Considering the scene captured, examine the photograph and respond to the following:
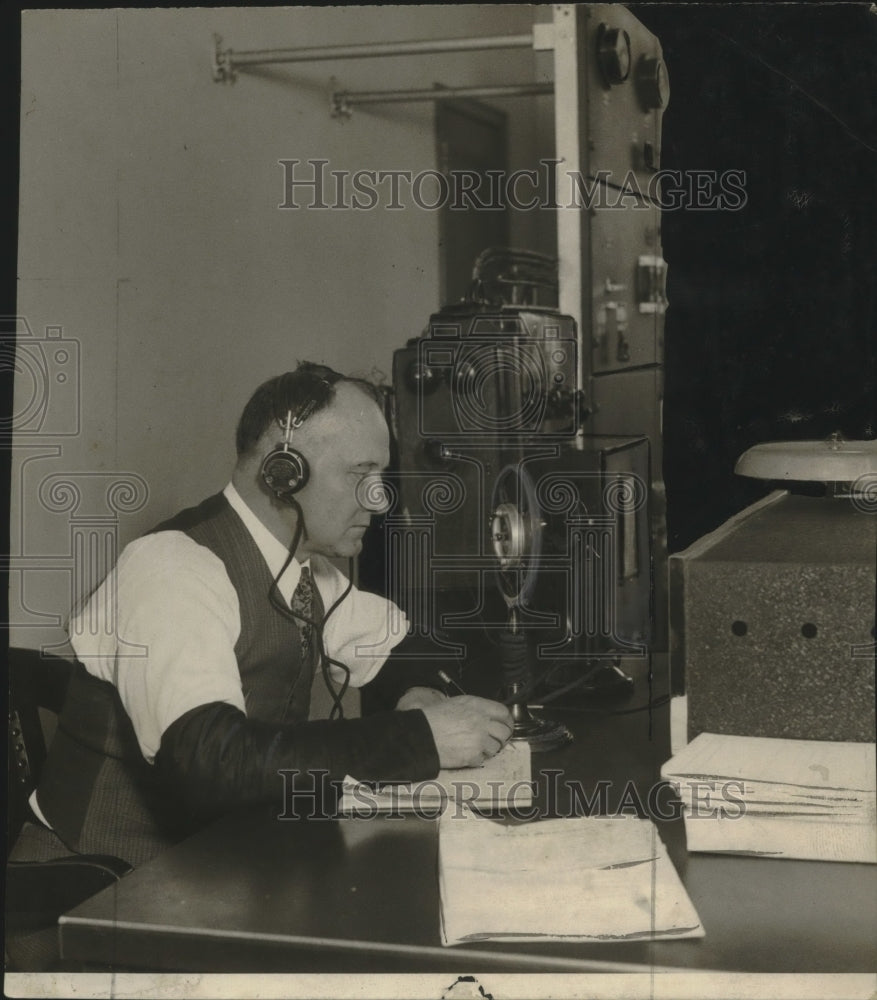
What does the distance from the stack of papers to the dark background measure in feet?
1.31

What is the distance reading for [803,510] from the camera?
149 centimetres

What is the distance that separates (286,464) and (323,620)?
0.22 m

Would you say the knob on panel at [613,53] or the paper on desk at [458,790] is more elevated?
the knob on panel at [613,53]

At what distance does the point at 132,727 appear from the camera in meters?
1.39

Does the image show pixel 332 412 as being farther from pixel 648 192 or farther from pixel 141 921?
pixel 141 921

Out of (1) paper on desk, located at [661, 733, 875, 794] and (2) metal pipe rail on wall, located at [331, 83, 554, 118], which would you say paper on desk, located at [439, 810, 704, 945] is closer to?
(1) paper on desk, located at [661, 733, 875, 794]

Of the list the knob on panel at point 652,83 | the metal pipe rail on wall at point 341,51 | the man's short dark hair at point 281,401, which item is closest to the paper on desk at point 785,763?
the man's short dark hair at point 281,401

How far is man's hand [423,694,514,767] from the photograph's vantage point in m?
1.33

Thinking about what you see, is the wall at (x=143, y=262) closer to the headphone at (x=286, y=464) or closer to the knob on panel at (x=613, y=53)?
the headphone at (x=286, y=464)

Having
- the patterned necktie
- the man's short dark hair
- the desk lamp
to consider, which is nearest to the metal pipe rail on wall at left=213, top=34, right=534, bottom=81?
the man's short dark hair

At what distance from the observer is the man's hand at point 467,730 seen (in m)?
1.33

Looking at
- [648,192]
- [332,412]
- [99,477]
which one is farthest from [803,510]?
[99,477]

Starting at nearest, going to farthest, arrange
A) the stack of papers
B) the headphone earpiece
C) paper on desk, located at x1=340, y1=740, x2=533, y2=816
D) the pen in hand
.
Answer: the stack of papers, paper on desk, located at x1=340, y1=740, x2=533, y2=816, the headphone earpiece, the pen in hand

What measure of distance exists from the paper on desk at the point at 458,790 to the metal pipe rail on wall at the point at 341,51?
92cm
